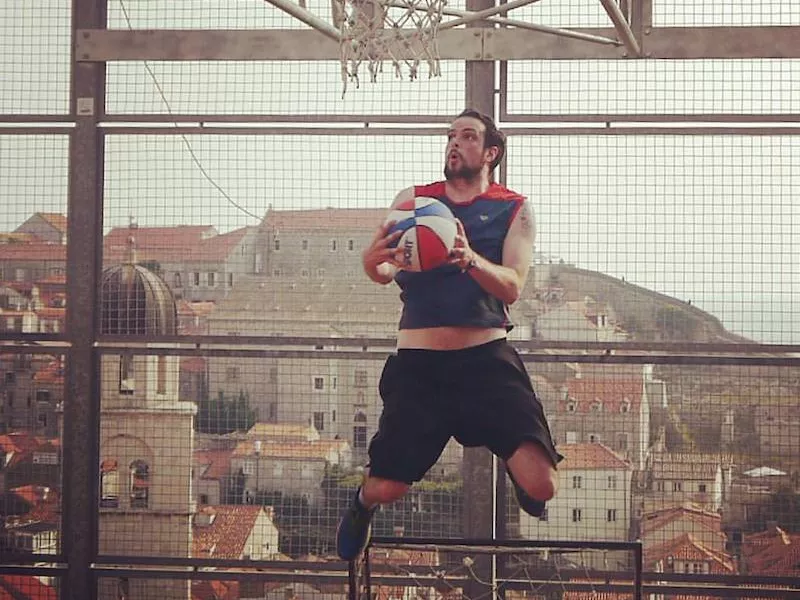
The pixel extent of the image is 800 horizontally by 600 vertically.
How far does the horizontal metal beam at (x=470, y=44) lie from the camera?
5477mm

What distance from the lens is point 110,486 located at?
5.77 metres

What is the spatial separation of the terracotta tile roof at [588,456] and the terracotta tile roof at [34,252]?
2.65m

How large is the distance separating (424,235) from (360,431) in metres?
1.62

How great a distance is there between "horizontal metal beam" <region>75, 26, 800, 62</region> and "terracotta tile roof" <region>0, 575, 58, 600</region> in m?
2.60

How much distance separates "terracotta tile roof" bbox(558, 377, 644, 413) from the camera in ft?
18.3

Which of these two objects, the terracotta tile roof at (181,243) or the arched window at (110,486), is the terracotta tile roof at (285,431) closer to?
the arched window at (110,486)

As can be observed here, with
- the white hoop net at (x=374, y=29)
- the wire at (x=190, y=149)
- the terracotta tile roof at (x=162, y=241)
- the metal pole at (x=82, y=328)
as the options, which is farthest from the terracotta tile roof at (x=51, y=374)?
the white hoop net at (x=374, y=29)

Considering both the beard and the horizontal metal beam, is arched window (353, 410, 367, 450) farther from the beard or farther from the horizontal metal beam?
the horizontal metal beam

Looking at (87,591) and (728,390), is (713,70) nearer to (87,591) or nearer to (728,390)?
(728,390)

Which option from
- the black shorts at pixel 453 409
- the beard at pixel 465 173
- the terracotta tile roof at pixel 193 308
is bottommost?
the black shorts at pixel 453 409

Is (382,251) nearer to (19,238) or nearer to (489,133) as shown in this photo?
(489,133)

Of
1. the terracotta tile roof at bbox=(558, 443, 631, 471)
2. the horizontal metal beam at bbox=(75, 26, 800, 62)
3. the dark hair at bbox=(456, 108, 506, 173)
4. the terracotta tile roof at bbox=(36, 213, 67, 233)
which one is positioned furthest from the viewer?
the terracotta tile roof at bbox=(36, 213, 67, 233)

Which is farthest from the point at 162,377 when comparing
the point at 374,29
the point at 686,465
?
the point at 686,465

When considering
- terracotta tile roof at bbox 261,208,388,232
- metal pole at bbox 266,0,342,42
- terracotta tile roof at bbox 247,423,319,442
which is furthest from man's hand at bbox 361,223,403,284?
terracotta tile roof at bbox 247,423,319,442
